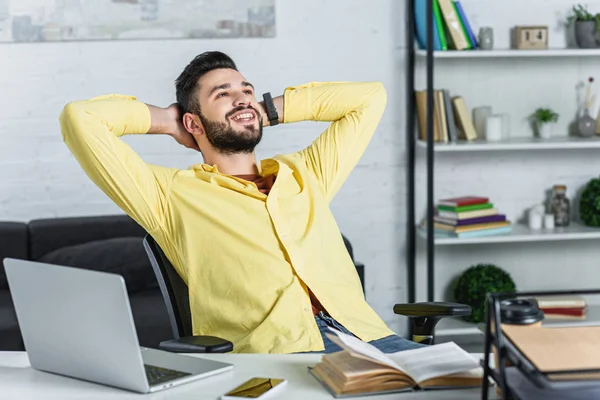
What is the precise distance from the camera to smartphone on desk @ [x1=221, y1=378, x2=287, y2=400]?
160 centimetres

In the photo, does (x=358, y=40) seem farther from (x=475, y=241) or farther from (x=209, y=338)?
(x=209, y=338)

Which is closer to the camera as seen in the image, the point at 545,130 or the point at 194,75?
the point at 194,75

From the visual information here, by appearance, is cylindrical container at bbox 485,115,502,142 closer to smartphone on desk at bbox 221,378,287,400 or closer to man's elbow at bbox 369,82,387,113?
man's elbow at bbox 369,82,387,113

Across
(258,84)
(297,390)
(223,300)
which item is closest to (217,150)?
(223,300)

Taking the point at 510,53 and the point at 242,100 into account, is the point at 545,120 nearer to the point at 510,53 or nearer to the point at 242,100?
the point at 510,53

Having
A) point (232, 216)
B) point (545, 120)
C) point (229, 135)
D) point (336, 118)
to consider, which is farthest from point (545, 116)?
point (232, 216)

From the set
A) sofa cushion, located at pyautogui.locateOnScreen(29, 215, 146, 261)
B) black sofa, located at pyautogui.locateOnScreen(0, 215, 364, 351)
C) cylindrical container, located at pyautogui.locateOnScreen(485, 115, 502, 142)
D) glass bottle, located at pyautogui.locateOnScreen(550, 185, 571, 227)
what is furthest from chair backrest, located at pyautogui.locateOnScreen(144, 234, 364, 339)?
glass bottle, located at pyautogui.locateOnScreen(550, 185, 571, 227)

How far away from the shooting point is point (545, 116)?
4289 mm

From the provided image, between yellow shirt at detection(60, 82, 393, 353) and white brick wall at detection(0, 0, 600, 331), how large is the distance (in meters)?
1.64

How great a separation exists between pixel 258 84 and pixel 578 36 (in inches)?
58.1

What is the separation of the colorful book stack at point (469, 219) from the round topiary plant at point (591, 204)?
40 centimetres

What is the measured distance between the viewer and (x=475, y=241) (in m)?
4.12

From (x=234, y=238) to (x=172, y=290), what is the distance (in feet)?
0.67

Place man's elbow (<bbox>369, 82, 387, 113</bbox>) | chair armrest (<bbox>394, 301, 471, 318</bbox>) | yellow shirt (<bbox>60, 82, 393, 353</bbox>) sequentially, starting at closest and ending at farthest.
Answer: chair armrest (<bbox>394, 301, 471, 318</bbox>) < yellow shirt (<bbox>60, 82, 393, 353</bbox>) < man's elbow (<bbox>369, 82, 387, 113</bbox>)
